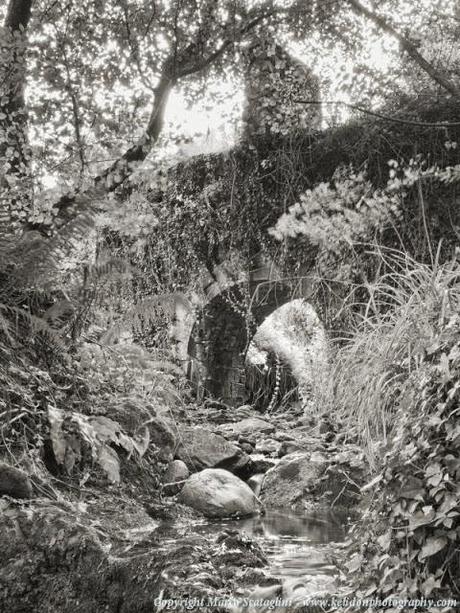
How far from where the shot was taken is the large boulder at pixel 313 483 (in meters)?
4.51

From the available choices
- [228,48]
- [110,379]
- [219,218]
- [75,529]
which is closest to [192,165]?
[219,218]

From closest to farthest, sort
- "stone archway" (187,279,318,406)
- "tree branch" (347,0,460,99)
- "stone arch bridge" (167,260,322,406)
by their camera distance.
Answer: "tree branch" (347,0,460,99)
"stone arch bridge" (167,260,322,406)
"stone archway" (187,279,318,406)

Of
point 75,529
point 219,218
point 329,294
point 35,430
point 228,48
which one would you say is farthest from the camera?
point 219,218

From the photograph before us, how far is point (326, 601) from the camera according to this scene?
2086 mm

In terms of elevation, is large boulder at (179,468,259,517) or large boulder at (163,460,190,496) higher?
large boulder at (163,460,190,496)

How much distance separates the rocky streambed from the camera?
2.20 m

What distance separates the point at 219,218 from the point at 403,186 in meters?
2.76

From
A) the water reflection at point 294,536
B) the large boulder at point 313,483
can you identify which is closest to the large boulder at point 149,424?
the water reflection at point 294,536

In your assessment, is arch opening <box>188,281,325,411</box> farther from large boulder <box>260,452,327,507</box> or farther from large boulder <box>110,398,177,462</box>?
large boulder <box>110,398,177,462</box>

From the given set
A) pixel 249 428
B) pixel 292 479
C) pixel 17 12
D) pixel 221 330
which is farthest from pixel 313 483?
pixel 221 330

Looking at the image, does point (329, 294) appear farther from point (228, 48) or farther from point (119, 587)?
point (119, 587)

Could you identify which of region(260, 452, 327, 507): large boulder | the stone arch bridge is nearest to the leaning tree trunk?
region(260, 452, 327, 507): large boulder

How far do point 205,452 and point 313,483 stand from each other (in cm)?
84

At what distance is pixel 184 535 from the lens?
298 cm
